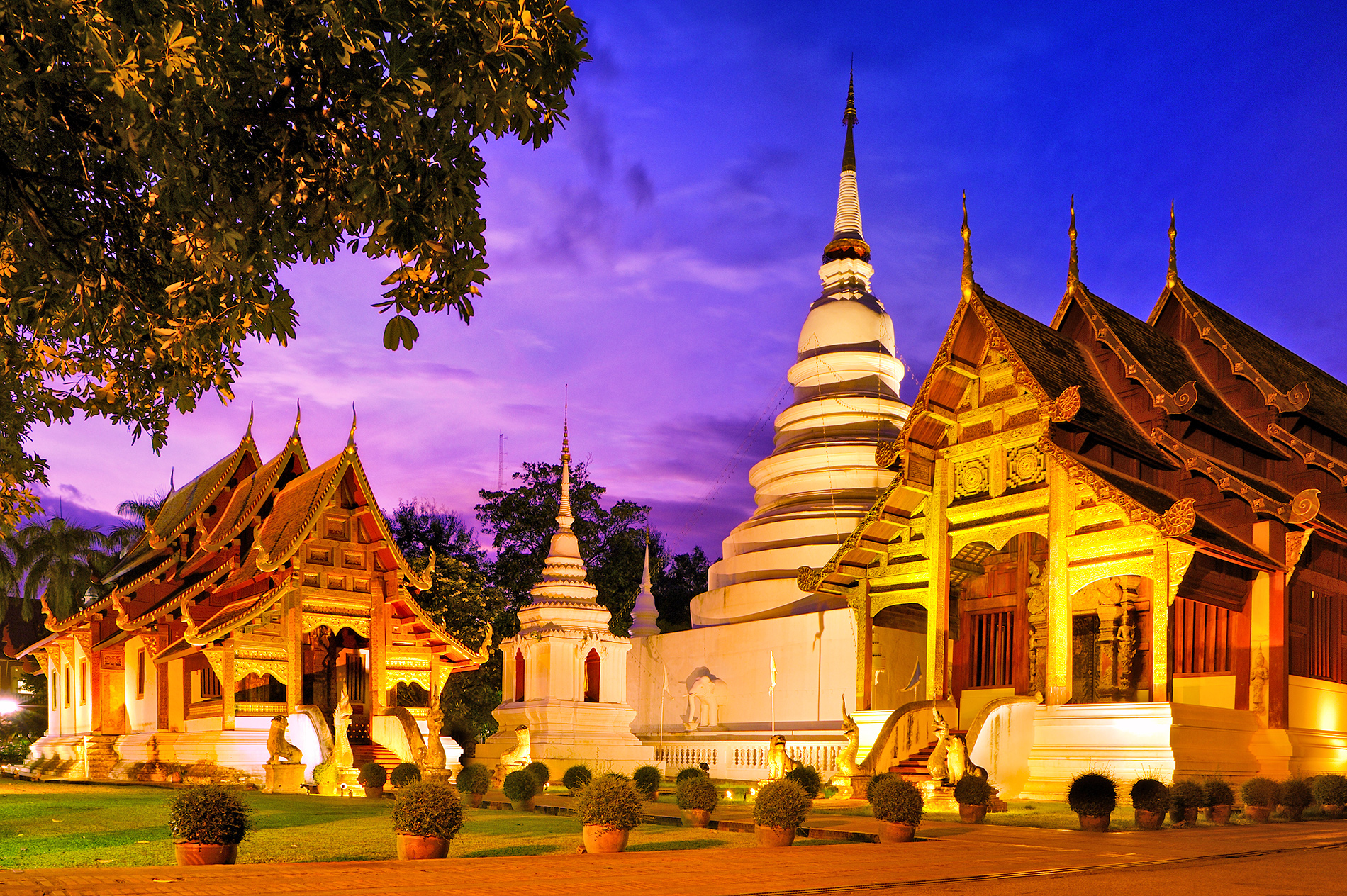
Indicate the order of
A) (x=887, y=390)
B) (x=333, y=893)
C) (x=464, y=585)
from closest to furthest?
(x=333, y=893) < (x=887, y=390) < (x=464, y=585)

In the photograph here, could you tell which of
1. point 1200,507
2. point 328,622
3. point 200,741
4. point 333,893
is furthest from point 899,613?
point 333,893

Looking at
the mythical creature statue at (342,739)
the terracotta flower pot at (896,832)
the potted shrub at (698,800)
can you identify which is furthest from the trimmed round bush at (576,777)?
the terracotta flower pot at (896,832)

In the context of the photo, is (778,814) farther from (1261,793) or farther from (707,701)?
(707,701)

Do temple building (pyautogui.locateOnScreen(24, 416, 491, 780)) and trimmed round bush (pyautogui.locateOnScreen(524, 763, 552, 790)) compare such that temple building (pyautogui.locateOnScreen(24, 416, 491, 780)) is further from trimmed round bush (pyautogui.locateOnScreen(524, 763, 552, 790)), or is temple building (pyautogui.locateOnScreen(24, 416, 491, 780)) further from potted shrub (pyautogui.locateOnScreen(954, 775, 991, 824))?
potted shrub (pyautogui.locateOnScreen(954, 775, 991, 824))

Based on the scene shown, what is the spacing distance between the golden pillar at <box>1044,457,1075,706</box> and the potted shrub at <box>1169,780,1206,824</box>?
10.9 feet

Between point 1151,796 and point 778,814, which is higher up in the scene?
point 778,814

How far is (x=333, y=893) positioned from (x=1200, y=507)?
16.5 m

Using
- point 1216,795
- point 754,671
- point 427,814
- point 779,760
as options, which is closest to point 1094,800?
point 1216,795

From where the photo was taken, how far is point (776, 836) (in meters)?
12.1

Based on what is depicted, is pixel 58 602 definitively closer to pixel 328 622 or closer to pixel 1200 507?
pixel 328 622

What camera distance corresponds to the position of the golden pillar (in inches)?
743

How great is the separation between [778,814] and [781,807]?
0.25 feet

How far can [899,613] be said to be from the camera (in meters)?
23.4

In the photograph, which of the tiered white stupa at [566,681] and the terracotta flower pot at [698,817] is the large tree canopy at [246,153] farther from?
the tiered white stupa at [566,681]
